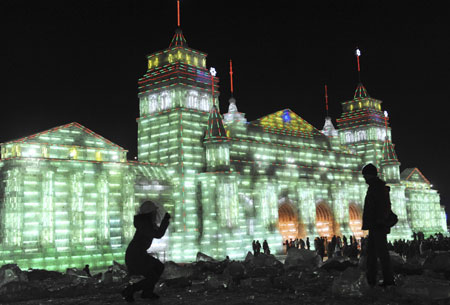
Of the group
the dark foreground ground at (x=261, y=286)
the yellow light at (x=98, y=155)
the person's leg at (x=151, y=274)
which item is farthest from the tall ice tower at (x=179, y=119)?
the person's leg at (x=151, y=274)

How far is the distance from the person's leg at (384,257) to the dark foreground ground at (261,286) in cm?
24

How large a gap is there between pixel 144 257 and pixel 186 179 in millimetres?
33008

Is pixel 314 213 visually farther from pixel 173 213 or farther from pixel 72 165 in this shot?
pixel 72 165

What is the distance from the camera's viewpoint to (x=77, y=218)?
119 feet

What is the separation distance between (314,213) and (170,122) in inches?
729

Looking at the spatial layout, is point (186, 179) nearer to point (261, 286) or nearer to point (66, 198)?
point (66, 198)

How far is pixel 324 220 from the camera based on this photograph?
Answer: 56.8m

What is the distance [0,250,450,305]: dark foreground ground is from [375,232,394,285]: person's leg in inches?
9.5

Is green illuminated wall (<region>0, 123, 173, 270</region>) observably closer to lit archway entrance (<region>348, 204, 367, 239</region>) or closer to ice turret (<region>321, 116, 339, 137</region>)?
lit archway entrance (<region>348, 204, 367, 239</region>)

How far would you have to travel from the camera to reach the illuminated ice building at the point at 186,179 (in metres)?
34.7

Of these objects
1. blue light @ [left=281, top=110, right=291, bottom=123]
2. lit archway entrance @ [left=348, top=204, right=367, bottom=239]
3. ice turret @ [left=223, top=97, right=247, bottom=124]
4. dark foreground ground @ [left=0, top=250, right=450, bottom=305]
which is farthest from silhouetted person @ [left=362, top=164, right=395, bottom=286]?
lit archway entrance @ [left=348, top=204, right=367, bottom=239]

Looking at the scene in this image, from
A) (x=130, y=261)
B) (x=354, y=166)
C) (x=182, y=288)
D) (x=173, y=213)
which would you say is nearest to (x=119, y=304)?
(x=130, y=261)

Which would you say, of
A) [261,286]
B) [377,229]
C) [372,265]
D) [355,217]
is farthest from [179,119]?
[372,265]

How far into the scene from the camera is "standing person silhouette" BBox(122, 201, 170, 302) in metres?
10.2
